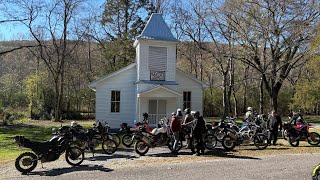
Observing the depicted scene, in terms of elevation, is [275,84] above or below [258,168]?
above

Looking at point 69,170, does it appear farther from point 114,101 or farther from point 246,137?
point 114,101

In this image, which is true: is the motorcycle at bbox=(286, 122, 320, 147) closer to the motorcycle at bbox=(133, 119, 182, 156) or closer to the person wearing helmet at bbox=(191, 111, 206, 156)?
the person wearing helmet at bbox=(191, 111, 206, 156)

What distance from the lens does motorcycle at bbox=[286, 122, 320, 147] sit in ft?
46.9

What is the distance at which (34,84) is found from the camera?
3719cm

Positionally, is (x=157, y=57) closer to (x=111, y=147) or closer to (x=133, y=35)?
(x=111, y=147)

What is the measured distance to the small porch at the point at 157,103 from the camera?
21.0m

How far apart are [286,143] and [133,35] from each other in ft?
81.4

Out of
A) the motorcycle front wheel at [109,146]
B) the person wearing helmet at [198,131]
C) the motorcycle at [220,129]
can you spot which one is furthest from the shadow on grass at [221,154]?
the motorcycle front wheel at [109,146]

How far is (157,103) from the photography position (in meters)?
22.2

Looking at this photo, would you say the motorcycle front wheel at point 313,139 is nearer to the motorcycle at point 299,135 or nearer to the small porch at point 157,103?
the motorcycle at point 299,135

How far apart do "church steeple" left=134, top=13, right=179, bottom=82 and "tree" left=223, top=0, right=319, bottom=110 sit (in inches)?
177

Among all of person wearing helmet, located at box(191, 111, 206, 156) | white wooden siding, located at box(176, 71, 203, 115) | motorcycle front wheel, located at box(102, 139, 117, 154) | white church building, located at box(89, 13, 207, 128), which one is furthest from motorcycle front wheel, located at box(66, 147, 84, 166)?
white wooden siding, located at box(176, 71, 203, 115)

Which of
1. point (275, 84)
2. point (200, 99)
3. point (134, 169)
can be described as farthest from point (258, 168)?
point (200, 99)

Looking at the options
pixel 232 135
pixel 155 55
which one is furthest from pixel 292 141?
pixel 155 55
